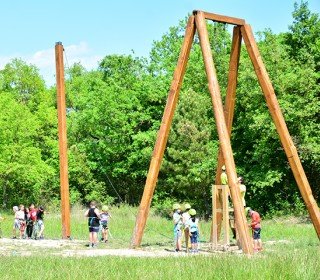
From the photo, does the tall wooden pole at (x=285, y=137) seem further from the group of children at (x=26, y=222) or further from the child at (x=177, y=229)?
the group of children at (x=26, y=222)

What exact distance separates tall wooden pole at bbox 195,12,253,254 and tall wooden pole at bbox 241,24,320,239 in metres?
1.32

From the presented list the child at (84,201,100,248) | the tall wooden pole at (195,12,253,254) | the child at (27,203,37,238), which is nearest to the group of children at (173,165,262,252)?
the tall wooden pole at (195,12,253,254)

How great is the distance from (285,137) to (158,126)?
30.1 metres

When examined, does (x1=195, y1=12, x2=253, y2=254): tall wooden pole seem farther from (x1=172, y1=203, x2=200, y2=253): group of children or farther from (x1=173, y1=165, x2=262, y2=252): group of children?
(x1=172, y1=203, x2=200, y2=253): group of children

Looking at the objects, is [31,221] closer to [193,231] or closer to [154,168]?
[154,168]

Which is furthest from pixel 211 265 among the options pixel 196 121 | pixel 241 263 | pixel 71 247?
pixel 196 121

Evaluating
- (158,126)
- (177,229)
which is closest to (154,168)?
(177,229)

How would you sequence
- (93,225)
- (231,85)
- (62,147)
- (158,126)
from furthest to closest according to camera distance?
(158,126) < (62,147) < (231,85) < (93,225)

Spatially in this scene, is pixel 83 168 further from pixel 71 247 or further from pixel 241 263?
pixel 241 263

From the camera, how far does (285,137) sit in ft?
54.3

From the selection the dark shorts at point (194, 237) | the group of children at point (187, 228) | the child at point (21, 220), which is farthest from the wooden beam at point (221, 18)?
the child at point (21, 220)

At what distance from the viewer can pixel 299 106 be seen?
34438 mm

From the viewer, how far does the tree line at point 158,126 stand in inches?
1419

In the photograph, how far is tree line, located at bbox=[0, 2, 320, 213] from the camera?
3603 cm
